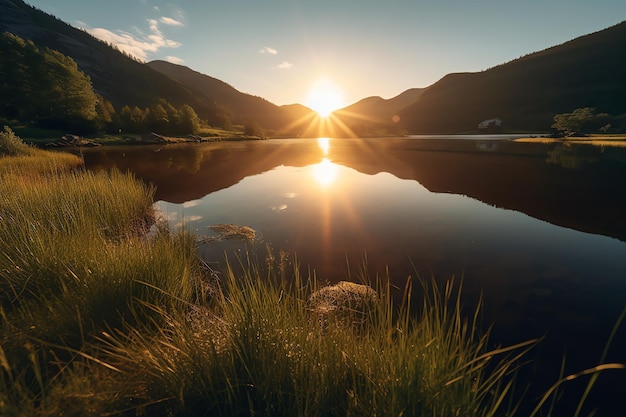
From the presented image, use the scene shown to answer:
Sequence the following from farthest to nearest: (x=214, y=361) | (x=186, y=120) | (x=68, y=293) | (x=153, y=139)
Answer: (x=186, y=120), (x=153, y=139), (x=68, y=293), (x=214, y=361)

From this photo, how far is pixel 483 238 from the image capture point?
12492 mm

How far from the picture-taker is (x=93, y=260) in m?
5.52

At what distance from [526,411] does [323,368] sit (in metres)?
3.87

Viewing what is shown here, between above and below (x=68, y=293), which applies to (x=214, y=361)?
below

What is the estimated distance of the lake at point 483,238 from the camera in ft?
22.3

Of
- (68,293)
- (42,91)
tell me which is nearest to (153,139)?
(42,91)

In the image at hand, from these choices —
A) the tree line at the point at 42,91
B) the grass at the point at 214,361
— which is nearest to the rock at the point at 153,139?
the tree line at the point at 42,91

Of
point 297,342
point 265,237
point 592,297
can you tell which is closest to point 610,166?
point 592,297

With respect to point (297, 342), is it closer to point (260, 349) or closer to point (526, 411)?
point (260, 349)

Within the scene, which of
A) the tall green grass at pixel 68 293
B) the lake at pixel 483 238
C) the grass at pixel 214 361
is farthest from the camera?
the lake at pixel 483 238

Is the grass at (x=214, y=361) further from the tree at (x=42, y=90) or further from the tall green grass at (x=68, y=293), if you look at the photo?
the tree at (x=42, y=90)

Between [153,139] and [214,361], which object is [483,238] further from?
[153,139]

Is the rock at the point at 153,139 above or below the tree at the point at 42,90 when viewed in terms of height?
below

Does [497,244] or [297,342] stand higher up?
[297,342]
